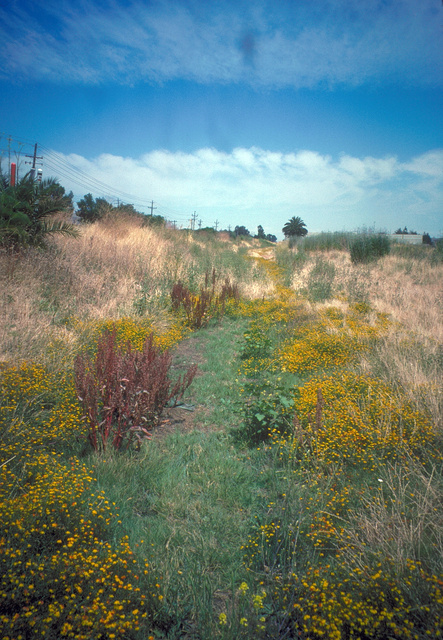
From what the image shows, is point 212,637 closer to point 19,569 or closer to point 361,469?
point 19,569

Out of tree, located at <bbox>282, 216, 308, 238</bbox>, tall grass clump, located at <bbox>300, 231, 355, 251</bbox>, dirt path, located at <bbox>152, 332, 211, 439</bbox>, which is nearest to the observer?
dirt path, located at <bbox>152, 332, 211, 439</bbox>

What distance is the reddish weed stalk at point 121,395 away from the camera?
3094mm

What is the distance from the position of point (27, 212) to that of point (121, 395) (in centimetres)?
641

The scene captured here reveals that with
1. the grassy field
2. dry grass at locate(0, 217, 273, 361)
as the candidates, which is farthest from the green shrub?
the grassy field

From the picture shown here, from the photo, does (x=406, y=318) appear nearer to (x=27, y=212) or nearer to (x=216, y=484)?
(x=216, y=484)

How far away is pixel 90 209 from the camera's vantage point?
15.1m

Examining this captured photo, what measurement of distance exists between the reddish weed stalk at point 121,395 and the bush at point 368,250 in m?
16.8

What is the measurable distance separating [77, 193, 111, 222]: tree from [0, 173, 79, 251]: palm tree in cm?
656

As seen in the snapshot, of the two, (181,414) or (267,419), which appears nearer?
(267,419)

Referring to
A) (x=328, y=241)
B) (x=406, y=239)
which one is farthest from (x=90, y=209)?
(x=406, y=239)

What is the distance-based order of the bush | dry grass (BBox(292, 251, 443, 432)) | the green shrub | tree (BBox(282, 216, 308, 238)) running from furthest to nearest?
tree (BBox(282, 216, 308, 238))
the bush
the green shrub
dry grass (BBox(292, 251, 443, 432))

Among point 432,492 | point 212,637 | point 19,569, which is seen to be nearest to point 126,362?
point 19,569

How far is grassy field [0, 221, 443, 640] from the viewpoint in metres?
1.63

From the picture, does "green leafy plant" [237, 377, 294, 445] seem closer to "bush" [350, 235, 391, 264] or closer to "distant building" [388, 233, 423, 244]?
"bush" [350, 235, 391, 264]
